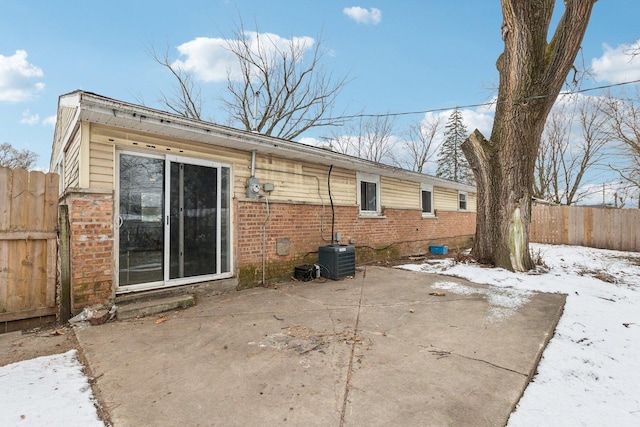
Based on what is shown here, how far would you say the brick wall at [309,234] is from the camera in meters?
5.44

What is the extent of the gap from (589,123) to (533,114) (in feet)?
52.9

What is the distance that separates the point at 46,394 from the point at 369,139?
21.3 m

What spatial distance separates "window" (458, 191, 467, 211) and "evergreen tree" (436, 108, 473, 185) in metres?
14.1

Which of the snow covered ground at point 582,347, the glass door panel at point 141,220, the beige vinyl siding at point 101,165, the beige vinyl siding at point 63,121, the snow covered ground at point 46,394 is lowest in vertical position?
the snow covered ground at point 582,347

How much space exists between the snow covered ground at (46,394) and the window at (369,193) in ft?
21.9

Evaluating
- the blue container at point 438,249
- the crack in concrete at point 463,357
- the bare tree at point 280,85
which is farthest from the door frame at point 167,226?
the bare tree at point 280,85

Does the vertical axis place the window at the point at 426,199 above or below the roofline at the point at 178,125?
below

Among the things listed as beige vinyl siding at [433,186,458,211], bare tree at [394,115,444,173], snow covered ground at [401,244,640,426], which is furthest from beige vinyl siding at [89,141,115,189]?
bare tree at [394,115,444,173]

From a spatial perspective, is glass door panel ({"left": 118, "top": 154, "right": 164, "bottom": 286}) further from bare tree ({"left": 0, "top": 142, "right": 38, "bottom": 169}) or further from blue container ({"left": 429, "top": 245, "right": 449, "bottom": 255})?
bare tree ({"left": 0, "top": 142, "right": 38, "bottom": 169})

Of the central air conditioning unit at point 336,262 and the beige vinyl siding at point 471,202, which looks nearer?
the central air conditioning unit at point 336,262

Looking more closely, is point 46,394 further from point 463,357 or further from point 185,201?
point 463,357

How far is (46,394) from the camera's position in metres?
2.01

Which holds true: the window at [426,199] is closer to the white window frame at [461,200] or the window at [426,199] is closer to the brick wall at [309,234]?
the brick wall at [309,234]

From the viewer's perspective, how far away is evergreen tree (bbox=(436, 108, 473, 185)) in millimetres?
26891
